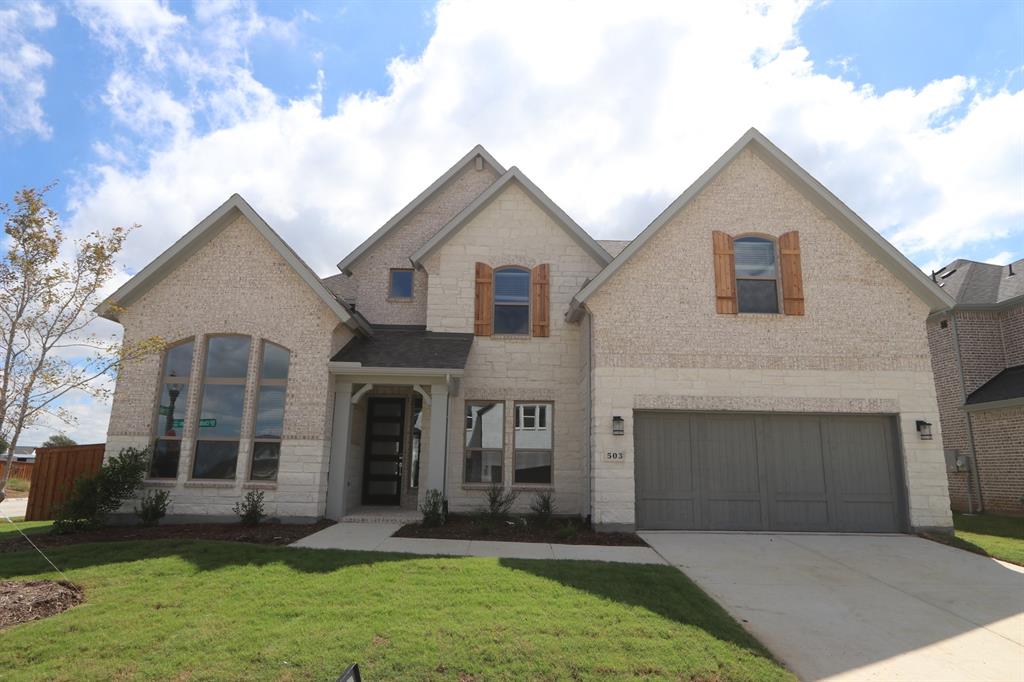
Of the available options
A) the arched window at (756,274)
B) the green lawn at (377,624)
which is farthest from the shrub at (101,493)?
the arched window at (756,274)

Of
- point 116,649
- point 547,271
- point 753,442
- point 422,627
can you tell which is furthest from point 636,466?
point 116,649

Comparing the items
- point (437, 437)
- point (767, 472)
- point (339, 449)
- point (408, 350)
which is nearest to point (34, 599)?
point (339, 449)

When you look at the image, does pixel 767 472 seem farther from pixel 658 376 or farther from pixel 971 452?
pixel 971 452

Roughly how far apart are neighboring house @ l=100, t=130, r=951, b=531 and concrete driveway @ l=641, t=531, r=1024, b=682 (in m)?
1.34

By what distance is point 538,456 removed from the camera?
525 inches

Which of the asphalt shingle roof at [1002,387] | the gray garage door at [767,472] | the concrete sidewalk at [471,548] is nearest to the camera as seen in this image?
the concrete sidewalk at [471,548]

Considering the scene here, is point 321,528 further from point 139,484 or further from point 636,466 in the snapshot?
point 636,466

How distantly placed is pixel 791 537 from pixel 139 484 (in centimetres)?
1258

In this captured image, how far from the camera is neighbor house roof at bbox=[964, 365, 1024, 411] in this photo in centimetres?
1571

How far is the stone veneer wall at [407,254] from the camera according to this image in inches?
603

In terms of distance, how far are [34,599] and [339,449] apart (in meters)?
5.97

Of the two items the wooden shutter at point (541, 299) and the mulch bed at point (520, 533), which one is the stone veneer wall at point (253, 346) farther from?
the wooden shutter at point (541, 299)

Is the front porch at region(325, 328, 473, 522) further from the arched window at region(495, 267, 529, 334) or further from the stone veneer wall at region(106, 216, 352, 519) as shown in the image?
the arched window at region(495, 267, 529, 334)

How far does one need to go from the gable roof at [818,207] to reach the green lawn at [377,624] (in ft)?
20.2
